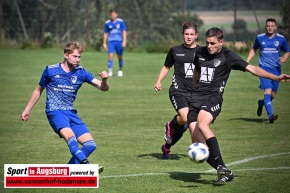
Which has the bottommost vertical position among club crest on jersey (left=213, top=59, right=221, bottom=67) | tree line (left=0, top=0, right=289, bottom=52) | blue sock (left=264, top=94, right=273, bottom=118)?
tree line (left=0, top=0, right=289, bottom=52)

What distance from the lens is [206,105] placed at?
9867mm

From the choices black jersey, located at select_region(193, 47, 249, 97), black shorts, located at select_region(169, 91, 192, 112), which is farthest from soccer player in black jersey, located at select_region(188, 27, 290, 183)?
black shorts, located at select_region(169, 91, 192, 112)

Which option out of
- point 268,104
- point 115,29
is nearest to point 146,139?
point 268,104

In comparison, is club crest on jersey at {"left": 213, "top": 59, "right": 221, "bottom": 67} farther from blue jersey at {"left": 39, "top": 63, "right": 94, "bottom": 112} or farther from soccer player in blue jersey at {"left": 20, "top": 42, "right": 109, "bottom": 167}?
blue jersey at {"left": 39, "top": 63, "right": 94, "bottom": 112}

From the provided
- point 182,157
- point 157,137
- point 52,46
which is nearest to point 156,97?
point 157,137

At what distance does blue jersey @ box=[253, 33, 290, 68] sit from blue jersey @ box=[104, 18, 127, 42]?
36.6ft

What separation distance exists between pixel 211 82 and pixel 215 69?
7.5 inches

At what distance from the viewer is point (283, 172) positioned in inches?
411

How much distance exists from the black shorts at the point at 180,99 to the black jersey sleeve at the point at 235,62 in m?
1.71

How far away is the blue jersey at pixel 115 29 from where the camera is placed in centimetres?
2733

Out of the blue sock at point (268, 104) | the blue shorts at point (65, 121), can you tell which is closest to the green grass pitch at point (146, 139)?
the blue sock at point (268, 104)

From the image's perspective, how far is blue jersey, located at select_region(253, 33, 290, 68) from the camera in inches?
655

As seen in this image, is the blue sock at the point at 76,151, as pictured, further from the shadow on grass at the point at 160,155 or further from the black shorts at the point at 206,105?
the shadow on grass at the point at 160,155

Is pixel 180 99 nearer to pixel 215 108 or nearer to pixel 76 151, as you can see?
pixel 215 108
